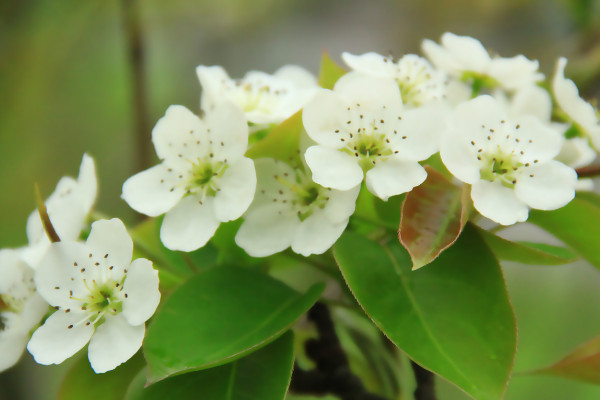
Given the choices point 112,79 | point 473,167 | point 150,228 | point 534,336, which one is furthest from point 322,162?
point 112,79

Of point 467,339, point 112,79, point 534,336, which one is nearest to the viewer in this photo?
point 467,339

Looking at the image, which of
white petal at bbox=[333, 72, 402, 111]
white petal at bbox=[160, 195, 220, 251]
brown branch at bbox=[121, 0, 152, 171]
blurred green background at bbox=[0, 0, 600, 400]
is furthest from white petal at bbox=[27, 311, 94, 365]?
blurred green background at bbox=[0, 0, 600, 400]

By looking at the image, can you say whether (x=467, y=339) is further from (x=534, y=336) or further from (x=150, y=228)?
(x=534, y=336)

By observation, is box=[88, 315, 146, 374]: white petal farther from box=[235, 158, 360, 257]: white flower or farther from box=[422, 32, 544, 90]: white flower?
box=[422, 32, 544, 90]: white flower

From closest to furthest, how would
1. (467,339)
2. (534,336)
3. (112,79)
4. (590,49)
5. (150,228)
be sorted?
1. (467,339)
2. (150,228)
3. (590,49)
4. (534,336)
5. (112,79)

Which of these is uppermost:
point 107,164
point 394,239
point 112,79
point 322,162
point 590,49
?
point 322,162

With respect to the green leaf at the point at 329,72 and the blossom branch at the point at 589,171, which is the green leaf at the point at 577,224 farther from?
the green leaf at the point at 329,72

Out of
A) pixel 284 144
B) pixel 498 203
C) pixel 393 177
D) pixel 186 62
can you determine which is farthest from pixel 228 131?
pixel 186 62
